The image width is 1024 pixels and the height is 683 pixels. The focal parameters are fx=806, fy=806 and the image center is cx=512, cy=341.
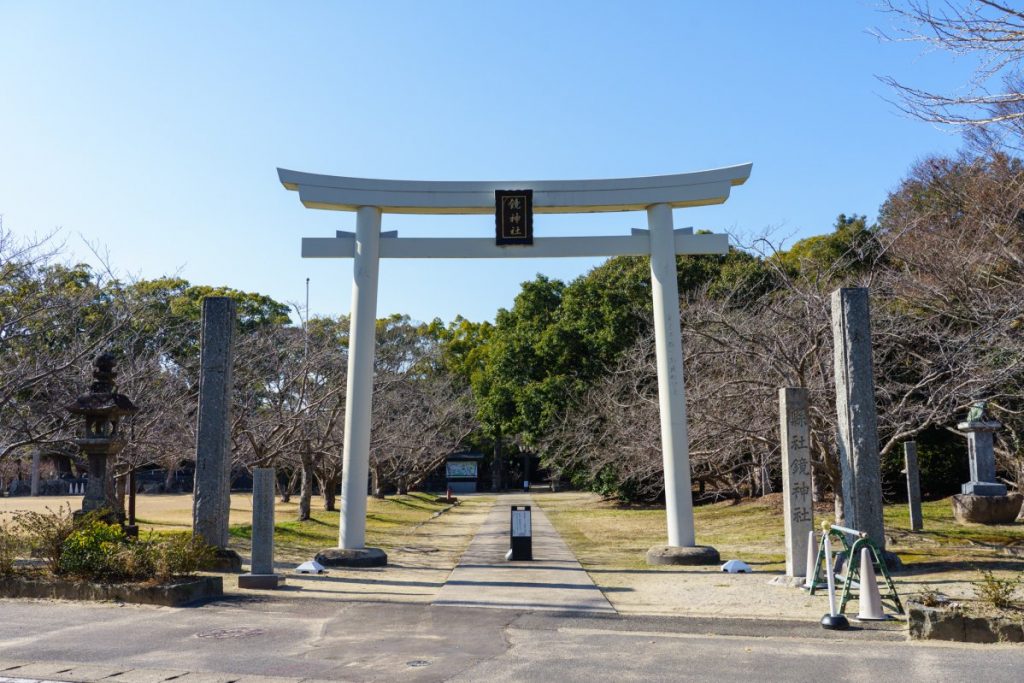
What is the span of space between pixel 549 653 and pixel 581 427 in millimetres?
21294

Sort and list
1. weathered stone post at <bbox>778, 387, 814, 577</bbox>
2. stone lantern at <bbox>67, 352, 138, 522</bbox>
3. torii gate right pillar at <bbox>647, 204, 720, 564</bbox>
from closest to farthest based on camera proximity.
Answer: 1. weathered stone post at <bbox>778, 387, 814, 577</bbox>
2. stone lantern at <bbox>67, 352, 138, 522</bbox>
3. torii gate right pillar at <bbox>647, 204, 720, 564</bbox>

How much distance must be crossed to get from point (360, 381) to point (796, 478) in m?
6.93

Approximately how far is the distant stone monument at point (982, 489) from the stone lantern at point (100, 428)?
17.5 meters

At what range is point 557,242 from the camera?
14023mm

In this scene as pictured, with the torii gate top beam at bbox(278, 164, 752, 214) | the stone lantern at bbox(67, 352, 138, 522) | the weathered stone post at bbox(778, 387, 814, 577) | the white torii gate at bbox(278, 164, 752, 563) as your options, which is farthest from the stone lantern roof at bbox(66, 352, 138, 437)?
the weathered stone post at bbox(778, 387, 814, 577)

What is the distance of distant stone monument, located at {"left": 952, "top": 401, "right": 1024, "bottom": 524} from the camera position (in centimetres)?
1833

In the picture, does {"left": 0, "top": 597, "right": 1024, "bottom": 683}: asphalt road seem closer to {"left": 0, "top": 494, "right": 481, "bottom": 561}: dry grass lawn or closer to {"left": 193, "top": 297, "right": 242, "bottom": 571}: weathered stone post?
{"left": 193, "top": 297, "right": 242, "bottom": 571}: weathered stone post

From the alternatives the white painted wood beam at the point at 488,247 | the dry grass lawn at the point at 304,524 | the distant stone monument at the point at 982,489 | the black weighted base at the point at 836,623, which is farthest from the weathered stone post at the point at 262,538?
the distant stone monument at the point at 982,489

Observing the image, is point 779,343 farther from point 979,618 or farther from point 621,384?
point 621,384

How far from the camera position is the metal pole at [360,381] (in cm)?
1323

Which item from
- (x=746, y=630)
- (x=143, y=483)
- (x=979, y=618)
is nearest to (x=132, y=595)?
(x=746, y=630)

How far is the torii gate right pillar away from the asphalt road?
4799 mm

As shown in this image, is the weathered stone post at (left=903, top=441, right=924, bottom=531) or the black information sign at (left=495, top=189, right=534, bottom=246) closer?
the black information sign at (left=495, top=189, right=534, bottom=246)

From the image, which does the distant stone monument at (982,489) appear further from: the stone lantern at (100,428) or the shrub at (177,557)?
the stone lantern at (100,428)
